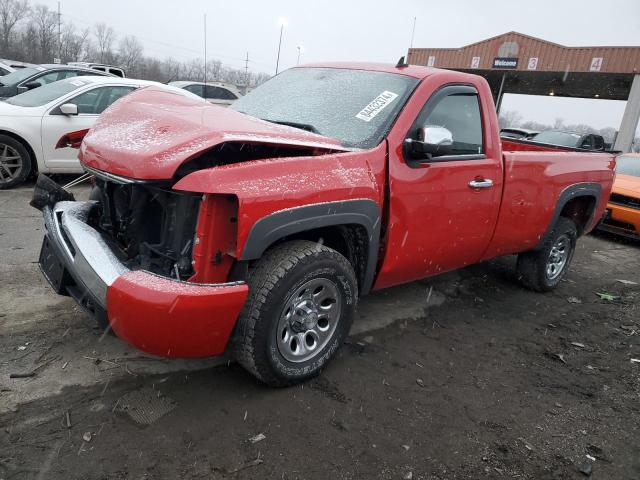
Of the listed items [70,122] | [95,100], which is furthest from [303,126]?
[95,100]

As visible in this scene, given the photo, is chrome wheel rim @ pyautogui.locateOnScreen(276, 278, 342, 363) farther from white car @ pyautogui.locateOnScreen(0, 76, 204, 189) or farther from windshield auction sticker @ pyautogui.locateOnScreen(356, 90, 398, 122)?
white car @ pyautogui.locateOnScreen(0, 76, 204, 189)

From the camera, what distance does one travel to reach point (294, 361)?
289 centimetres

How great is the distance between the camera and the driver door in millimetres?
6938

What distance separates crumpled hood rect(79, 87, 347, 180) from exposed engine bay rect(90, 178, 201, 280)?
158mm

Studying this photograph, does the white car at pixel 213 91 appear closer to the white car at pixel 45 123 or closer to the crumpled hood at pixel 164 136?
the white car at pixel 45 123

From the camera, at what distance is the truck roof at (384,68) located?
11.8 ft

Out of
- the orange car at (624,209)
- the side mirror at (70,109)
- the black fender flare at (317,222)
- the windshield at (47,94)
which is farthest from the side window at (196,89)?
the black fender flare at (317,222)

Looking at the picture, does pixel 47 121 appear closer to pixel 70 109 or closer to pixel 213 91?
pixel 70 109

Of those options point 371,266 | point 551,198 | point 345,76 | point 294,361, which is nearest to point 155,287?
point 294,361

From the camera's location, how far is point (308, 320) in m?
2.90

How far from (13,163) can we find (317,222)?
6018 millimetres

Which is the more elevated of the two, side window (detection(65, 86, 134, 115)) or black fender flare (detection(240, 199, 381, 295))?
side window (detection(65, 86, 134, 115))

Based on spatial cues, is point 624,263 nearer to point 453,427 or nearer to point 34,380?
point 453,427

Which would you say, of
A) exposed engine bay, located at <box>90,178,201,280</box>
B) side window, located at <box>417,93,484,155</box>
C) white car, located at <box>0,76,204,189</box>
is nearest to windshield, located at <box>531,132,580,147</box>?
side window, located at <box>417,93,484,155</box>
